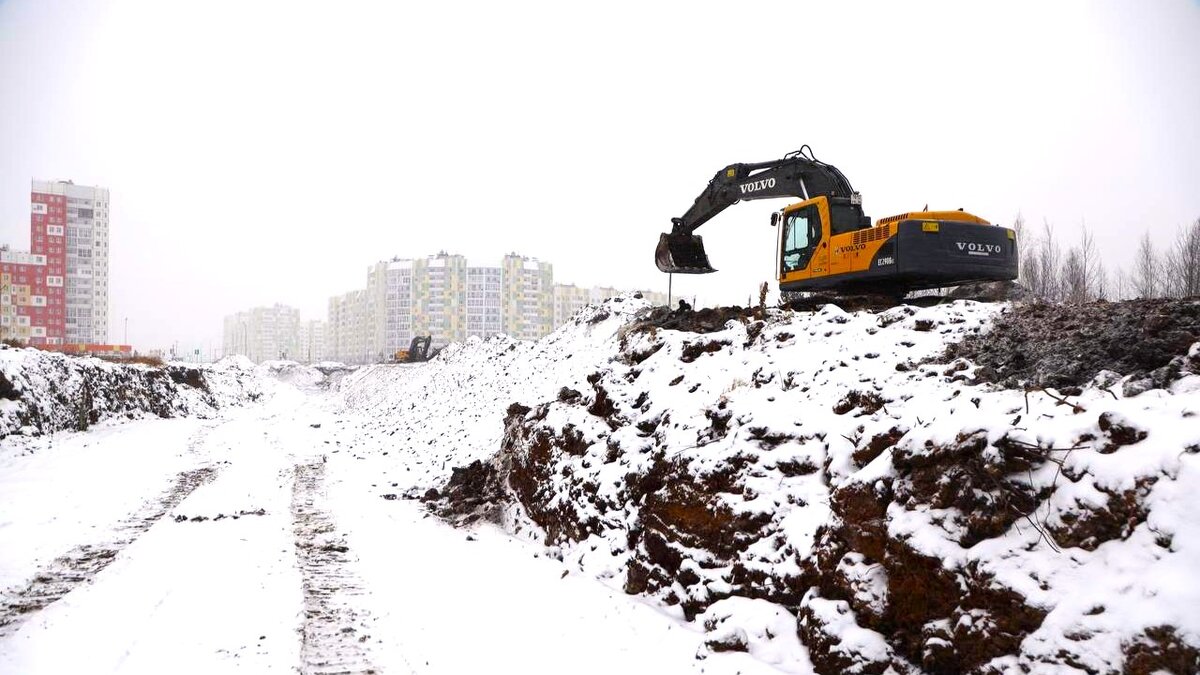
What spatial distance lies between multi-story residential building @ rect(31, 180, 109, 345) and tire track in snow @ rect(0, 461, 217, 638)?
300 ft

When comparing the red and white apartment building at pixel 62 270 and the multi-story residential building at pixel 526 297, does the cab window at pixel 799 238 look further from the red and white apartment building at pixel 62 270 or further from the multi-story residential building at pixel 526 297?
the multi-story residential building at pixel 526 297

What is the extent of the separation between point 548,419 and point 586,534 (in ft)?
8.93

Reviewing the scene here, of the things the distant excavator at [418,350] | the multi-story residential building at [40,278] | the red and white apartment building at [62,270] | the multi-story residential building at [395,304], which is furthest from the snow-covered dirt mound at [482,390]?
the multi-story residential building at [395,304]

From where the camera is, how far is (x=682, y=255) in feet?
46.7

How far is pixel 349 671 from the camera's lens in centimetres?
513

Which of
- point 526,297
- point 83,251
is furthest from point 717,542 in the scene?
point 526,297

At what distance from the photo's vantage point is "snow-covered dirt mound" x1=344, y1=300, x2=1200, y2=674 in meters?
3.59

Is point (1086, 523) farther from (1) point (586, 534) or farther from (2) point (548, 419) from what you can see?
(2) point (548, 419)

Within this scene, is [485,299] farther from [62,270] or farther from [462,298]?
[62,270]

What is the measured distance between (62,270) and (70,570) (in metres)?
95.4

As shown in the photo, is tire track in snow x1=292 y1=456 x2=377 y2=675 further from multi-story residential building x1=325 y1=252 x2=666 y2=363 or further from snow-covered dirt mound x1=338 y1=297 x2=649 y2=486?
multi-story residential building x1=325 y1=252 x2=666 y2=363

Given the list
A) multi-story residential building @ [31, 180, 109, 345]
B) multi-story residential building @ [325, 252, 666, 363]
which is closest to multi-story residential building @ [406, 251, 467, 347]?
multi-story residential building @ [325, 252, 666, 363]

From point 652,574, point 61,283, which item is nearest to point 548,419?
point 652,574

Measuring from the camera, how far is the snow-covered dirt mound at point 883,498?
3594 mm
